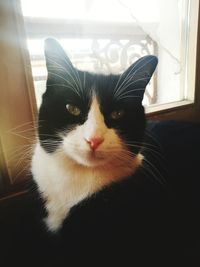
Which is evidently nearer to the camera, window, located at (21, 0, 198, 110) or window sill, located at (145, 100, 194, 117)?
window, located at (21, 0, 198, 110)

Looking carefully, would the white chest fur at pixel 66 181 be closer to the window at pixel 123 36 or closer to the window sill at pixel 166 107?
the window at pixel 123 36

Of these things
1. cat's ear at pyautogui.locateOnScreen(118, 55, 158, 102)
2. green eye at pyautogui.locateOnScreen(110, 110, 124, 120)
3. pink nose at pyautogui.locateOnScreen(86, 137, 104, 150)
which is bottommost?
pink nose at pyautogui.locateOnScreen(86, 137, 104, 150)

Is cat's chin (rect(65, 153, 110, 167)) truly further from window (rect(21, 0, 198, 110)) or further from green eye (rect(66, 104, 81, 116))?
window (rect(21, 0, 198, 110))

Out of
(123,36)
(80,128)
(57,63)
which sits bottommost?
(80,128)

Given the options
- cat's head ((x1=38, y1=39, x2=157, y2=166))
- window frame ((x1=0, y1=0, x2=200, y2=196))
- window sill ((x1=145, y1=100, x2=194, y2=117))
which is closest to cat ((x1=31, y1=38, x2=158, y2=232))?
cat's head ((x1=38, y1=39, x2=157, y2=166))

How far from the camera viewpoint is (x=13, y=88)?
746 millimetres

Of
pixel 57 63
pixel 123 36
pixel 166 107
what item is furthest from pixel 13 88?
pixel 166 107

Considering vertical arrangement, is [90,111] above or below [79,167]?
above

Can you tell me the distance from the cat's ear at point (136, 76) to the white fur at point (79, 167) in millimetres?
Result: 79

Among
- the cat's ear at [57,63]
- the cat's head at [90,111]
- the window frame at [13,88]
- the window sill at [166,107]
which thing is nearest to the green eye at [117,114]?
the cat's head at [90,111]

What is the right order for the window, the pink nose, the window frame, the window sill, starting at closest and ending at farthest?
the pink nose < the window frame < the window < the window sill

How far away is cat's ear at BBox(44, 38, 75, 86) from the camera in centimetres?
51

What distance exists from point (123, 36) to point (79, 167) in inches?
31.1

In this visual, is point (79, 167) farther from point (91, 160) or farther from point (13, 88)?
Answer: point (13, 88)
